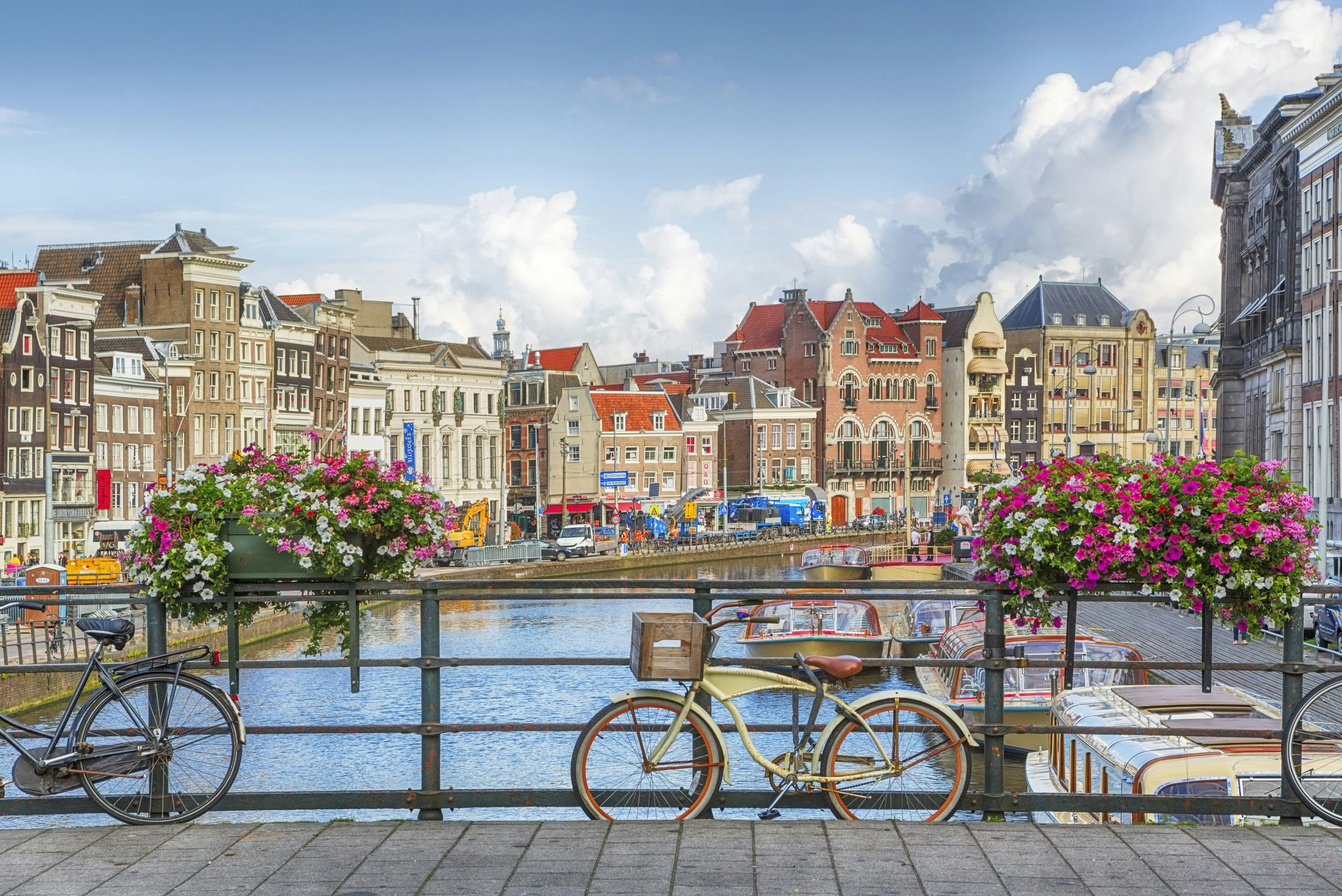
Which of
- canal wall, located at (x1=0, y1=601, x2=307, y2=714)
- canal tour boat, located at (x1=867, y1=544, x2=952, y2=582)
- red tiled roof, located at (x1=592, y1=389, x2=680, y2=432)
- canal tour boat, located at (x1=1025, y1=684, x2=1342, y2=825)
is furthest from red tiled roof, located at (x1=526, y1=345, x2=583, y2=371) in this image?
canal tour boat, located at (x1=1025, y1=684, x2=1342, y2=825)

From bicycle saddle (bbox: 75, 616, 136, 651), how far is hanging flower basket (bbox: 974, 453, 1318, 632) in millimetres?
4356

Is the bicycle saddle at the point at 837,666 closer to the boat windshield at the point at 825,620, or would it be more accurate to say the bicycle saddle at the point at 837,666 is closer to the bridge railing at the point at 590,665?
the bridge railing at the point at 590,665

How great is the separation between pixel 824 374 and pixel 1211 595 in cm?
11261

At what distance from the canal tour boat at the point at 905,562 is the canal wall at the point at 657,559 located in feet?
23.4

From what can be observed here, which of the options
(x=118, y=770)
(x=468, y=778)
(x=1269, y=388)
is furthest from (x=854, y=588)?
(x=1269, y=388)

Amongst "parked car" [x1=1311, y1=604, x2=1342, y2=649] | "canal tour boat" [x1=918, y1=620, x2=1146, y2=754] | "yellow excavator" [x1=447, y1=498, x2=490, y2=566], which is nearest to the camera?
"canal tour boat" [x1=918, y1=620, x2=1146, y2=754]

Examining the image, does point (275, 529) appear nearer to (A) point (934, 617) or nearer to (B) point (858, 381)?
(A) point (934, 617)

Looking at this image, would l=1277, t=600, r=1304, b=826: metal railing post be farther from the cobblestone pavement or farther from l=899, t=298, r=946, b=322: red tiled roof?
l=899, t=298, r=946, b=322: red tiled roof

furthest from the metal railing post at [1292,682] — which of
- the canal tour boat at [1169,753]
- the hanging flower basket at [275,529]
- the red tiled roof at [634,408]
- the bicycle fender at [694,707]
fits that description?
the red tiled roof at [634,408]

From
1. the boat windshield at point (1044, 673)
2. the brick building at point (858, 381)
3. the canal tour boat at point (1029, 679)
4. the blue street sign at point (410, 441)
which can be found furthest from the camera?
the brick building at point (858, 381)

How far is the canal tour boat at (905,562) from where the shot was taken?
58.5m

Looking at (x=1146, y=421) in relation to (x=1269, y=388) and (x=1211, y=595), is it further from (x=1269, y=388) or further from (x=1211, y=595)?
(x=1211, y=595)

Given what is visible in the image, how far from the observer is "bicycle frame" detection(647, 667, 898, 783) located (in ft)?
26.3

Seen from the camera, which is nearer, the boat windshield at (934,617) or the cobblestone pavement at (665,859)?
the cobblestone pavement at (665,859)
